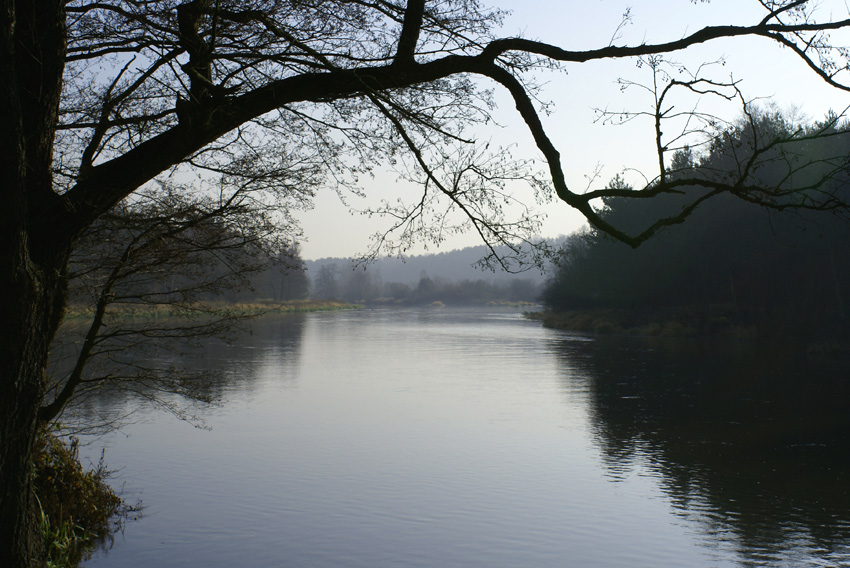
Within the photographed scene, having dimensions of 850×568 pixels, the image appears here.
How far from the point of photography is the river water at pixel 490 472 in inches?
292

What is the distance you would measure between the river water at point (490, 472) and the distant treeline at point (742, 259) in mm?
6874

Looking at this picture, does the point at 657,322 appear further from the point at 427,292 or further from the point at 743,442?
the point at 427,292

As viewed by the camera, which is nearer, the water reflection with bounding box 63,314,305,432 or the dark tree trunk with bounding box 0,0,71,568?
the dark tree trunk with bounding box 0,0,71,568

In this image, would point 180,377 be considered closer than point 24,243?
No

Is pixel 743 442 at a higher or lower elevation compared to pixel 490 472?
higher

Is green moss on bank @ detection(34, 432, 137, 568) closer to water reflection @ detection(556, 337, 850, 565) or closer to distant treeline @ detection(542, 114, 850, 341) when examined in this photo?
water reflection @ detection(556, 337, 850, 565)

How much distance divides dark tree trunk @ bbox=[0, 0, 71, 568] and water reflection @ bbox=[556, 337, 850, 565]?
6.13 m

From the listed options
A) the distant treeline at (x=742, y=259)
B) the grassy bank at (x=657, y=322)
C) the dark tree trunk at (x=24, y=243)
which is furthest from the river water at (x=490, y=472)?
the grassy bank at (x=657, y=322)

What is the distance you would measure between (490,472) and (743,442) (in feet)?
15.0

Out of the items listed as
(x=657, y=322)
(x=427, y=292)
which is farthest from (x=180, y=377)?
(x=427, y=292)

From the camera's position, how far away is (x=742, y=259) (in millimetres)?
30156

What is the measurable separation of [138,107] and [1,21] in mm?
2423

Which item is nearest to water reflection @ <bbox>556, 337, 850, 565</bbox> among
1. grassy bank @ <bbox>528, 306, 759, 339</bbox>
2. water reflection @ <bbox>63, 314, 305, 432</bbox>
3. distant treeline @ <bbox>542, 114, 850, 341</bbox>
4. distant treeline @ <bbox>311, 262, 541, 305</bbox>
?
distant treeline @ <bbox>542, 114, 850, 341</bbox>

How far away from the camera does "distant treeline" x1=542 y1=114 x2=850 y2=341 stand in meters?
26.0
